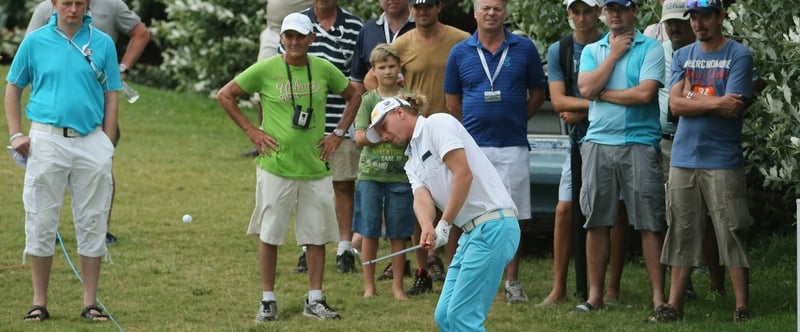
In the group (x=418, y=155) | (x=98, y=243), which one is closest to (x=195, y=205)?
(x=98, y=243)

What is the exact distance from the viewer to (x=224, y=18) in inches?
764

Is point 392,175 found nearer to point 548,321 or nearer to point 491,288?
point 548,321

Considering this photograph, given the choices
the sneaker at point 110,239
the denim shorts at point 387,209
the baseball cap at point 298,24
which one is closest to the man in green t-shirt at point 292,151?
the baseball cap at point 298,24

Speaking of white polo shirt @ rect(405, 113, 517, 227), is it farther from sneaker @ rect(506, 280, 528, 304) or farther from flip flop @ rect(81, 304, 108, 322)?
flip flop @ rect(81, 304, 108, 322)

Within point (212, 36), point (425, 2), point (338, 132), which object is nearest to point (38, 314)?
Answer: point (338, 132)

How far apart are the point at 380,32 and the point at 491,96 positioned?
1.28m

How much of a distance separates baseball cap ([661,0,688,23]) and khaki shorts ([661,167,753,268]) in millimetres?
936

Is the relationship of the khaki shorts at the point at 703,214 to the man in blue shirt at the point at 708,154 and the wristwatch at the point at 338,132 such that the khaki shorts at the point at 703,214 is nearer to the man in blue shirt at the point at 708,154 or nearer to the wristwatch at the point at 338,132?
the man in blue shirt at the point at 708,154

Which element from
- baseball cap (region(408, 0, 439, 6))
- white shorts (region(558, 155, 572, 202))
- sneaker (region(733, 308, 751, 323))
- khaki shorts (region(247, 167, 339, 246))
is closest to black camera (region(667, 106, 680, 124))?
white shorts (region(558, 155, 572, 202))

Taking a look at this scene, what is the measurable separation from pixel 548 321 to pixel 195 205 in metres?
5.63

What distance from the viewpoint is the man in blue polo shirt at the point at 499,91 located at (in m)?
9.30

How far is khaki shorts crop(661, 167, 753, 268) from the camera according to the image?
27.3ft

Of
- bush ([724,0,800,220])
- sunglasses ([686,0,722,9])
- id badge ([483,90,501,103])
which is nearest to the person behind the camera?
bush ([724,0,800,220])

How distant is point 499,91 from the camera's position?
30.5 ft
